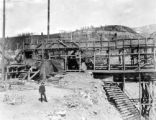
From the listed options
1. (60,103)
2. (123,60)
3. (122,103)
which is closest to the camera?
(60,103)

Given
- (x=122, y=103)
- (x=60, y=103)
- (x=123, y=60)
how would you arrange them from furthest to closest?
(x=123, y=60), (x=122, y=103), (x=60, y=103)

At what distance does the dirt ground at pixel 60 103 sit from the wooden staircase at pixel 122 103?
952 mm

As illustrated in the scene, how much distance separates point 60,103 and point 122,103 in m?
8.82

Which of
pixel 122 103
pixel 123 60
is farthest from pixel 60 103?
pixel 123 60

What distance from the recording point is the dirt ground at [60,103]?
18891mm

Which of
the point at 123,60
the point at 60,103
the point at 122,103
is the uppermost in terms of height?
the point at 123,60

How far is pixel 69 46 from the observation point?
3472cm

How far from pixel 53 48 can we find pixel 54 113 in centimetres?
1666

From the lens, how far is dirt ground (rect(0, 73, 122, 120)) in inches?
744

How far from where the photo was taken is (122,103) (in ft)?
91.2

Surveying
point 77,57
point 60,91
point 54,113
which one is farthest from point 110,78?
point 54,113

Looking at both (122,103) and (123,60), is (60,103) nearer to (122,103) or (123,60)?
(122,103)

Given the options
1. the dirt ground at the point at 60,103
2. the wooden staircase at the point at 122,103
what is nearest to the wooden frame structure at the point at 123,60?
the wooden staircase at the point at 122,103

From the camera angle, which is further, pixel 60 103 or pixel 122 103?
pixel 122 103
